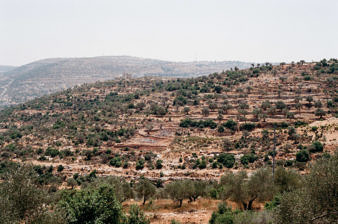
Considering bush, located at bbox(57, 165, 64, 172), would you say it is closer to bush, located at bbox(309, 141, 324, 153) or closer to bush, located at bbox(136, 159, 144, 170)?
bush, located at bbox(136, 159, 144, 170)

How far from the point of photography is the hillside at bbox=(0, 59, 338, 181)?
47.8 metres

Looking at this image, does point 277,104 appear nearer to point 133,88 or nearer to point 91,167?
point 91,167

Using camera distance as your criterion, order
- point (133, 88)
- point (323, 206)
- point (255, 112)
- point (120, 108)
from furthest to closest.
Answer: point (133, 88)
point (120, 108)
point (255, 112)
point (323, 206)

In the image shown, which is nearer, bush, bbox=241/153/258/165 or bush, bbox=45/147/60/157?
bush, bbox=241/153/258/165

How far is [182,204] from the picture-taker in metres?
29.3

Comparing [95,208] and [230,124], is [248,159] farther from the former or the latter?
[95,208]

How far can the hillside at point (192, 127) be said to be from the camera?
47.8 meters

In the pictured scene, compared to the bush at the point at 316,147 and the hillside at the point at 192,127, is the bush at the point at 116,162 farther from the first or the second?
the bush at the point at 316,147

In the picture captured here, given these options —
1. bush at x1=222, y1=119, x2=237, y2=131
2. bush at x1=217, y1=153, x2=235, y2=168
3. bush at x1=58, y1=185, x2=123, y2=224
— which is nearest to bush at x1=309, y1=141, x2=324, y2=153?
bush at x1=217, y1=153, x2=235, y2=168

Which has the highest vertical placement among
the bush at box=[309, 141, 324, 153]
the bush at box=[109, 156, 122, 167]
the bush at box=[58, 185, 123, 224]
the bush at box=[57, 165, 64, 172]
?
the bush at box=[58, 185, 123, 224]

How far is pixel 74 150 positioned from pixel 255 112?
44472 mm

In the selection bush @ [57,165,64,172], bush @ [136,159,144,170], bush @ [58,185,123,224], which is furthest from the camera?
bush @ [57,165,64,172]

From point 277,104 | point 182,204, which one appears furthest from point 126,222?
point 277,104

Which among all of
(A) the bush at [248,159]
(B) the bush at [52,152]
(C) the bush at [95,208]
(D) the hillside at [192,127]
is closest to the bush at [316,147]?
(D) the hillside at [192,127]
